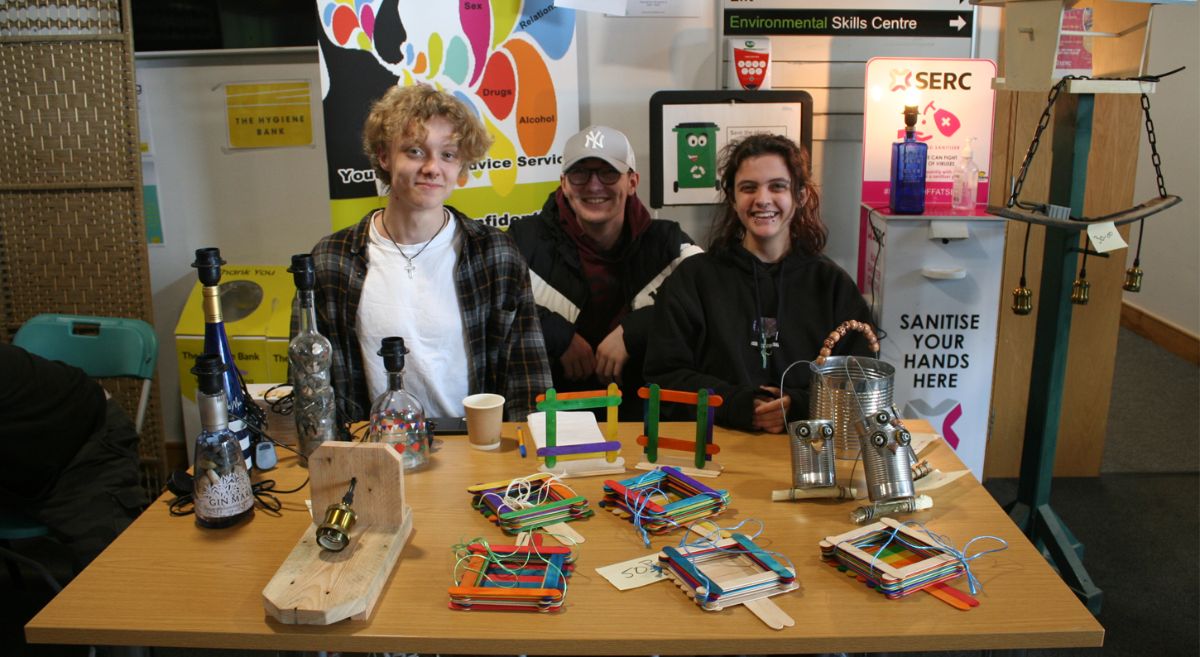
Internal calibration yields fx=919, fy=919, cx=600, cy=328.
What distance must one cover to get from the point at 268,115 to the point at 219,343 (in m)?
2.00

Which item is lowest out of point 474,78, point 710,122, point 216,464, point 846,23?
point 216,464

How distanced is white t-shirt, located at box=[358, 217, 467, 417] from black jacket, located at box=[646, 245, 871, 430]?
20.2 inches

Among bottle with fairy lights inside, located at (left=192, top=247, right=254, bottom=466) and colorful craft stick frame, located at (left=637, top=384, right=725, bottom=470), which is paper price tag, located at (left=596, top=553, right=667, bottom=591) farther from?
bottle with fairy lights inside, located at (left=192, top=247, right=254, bottom=466)

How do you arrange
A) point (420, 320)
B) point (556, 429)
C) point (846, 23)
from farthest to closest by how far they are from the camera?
point (846, 23) < point (420, 320) < point (556, 429)

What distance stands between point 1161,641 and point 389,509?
2282 millimetres

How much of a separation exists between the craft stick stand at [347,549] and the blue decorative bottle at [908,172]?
195 cm

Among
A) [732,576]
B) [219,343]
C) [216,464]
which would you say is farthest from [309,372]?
[732,576]

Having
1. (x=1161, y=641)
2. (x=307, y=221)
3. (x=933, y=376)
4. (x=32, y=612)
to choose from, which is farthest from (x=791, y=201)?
(x=32, y=612)

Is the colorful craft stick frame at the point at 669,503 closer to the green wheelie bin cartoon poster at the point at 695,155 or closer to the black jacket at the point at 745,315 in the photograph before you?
the black jacket at the point at 745,315

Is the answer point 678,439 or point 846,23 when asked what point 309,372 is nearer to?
point 678,439

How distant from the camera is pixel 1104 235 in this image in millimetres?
2477

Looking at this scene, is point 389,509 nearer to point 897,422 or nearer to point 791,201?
point 897,422

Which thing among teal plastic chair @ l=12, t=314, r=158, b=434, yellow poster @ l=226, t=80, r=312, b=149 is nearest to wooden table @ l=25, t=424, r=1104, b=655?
teal plastic chair @ l=12, t=314, r=158, b=434

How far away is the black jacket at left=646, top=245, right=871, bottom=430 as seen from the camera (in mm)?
2357
